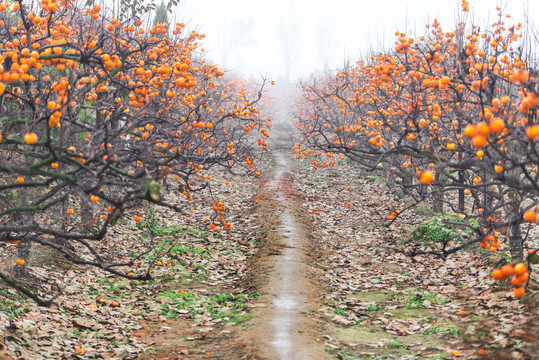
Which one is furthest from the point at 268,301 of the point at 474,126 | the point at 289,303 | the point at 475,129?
the point at 475,129

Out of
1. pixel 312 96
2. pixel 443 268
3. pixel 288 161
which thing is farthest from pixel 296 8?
pixel 443 268

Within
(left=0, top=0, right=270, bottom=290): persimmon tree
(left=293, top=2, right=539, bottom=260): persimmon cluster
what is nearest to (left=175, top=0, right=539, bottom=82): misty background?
(left=293, top=2, right=539, bottom=260): persimmon cluster

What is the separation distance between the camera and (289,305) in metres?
7.06

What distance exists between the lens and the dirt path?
5414 millimetres

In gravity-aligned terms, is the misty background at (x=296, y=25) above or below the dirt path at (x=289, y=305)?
above

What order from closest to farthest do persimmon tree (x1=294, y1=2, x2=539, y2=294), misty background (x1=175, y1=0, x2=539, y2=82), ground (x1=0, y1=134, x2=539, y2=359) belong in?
persimmon tree (x1=294, y1=2, x2=539, y2=294), ground (x1=0, y1=134, x2=539, y2=359), misty background (x1=175, y1=0, x2=539, y2=82)

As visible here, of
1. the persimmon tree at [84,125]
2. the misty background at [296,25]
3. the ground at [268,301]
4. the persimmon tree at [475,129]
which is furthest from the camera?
the misty background at [296,25]

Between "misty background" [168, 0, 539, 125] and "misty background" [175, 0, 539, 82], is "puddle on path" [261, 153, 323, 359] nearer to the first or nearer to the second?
"misty background" [168, 0, 539, 125]

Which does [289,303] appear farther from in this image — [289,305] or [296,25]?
[296,25]

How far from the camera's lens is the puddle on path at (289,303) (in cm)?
540

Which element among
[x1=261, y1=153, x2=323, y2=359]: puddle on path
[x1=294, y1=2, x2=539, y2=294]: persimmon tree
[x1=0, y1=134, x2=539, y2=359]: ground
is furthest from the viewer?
[x1=0, y1=134, x2=539, y2=359]: ground

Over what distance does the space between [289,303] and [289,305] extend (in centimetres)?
9

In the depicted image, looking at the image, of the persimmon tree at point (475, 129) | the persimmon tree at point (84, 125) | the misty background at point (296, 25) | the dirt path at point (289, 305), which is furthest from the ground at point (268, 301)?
the misty background at point (296, 25)

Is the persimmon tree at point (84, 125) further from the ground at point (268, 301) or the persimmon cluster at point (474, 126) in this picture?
the persimmon cluster at point (474, 126)
